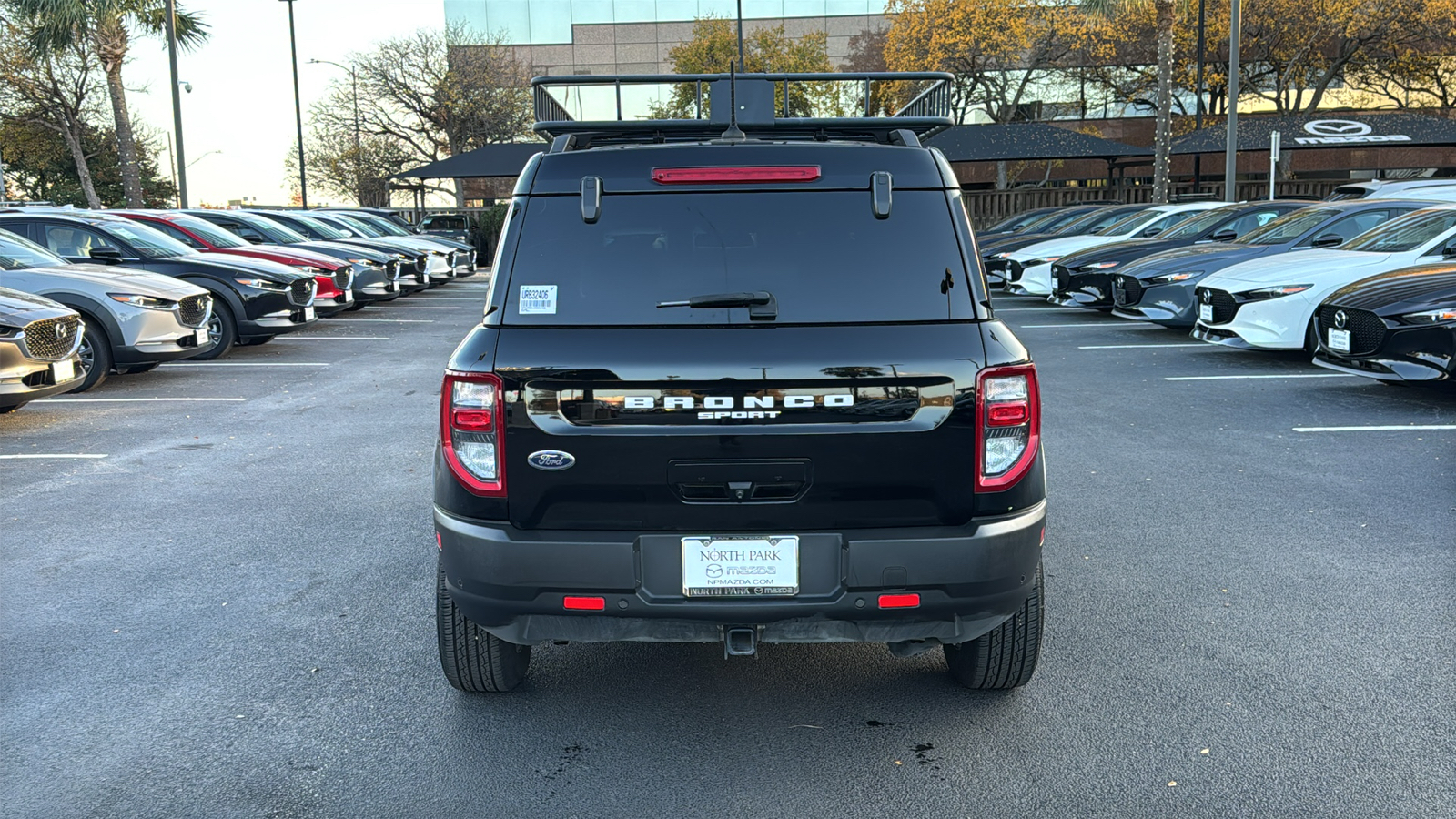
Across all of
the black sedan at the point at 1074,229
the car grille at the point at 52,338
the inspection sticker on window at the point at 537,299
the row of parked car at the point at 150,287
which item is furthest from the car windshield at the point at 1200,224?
the inspection sticker on window at the point at 537,299

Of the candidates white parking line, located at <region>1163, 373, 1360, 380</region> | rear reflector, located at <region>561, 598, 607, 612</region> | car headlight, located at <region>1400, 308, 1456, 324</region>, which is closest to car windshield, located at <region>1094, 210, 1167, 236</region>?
white parking line, located at <region>1163, 373, 1360, 380</region>

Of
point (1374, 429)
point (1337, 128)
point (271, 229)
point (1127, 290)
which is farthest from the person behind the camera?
point (1337, 128)

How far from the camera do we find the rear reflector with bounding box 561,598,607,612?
3.29m

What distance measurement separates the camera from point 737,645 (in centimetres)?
335

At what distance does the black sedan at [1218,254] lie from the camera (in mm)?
12648

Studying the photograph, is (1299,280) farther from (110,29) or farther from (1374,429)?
(110,29)

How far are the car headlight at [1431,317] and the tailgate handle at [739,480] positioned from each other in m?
7.20

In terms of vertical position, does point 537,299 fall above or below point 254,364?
above

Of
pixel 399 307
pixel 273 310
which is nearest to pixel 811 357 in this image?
pixel 273 310

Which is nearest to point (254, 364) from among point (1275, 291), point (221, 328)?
point (221, 328)

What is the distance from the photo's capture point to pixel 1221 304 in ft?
37.6

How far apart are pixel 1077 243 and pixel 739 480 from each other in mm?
16907

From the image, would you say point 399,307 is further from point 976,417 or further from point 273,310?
point 976,417

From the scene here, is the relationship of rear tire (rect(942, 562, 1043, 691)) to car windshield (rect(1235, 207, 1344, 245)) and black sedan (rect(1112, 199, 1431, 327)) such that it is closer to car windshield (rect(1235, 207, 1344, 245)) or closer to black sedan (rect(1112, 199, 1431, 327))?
black sedan (rect(1112, 199, 1431, 327))
